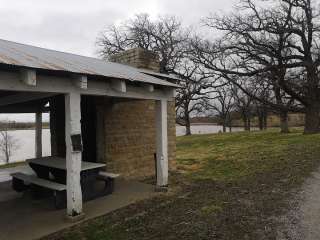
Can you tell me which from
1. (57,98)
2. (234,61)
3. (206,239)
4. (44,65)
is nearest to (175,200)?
(206,239)

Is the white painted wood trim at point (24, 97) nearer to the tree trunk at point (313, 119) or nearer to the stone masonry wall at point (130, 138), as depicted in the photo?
the stone masonry wall at point (130, 138)

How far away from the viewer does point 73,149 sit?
4.91m

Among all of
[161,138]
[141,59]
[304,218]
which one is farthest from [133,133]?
[304,218]

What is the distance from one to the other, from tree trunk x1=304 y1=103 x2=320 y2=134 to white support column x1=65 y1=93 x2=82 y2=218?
1748 centimetres

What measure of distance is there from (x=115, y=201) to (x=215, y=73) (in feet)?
54.5

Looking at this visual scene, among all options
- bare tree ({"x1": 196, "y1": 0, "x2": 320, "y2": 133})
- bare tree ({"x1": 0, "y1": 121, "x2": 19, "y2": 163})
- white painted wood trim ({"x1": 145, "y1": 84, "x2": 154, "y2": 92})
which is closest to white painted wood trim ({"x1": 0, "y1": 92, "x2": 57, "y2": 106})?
white painted wood trim ({"x1": 145, "y1": 84, "x2": 154, "y2": 92})

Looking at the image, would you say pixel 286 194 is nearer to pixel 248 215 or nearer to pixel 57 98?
pixel 248 215

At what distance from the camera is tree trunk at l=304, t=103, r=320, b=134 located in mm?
19078

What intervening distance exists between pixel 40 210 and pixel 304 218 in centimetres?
439

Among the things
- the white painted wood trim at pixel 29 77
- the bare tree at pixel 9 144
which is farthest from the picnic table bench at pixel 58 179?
the bare tree at pixel 9 144

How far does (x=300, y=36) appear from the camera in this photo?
19.1 meters

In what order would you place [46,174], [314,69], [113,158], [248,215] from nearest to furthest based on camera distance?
1. [248,215]
2. [46,174]
3. [113,158]
4. [314,69]

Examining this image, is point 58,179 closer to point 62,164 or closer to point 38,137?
point 62,164

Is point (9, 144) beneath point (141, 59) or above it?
beneath
